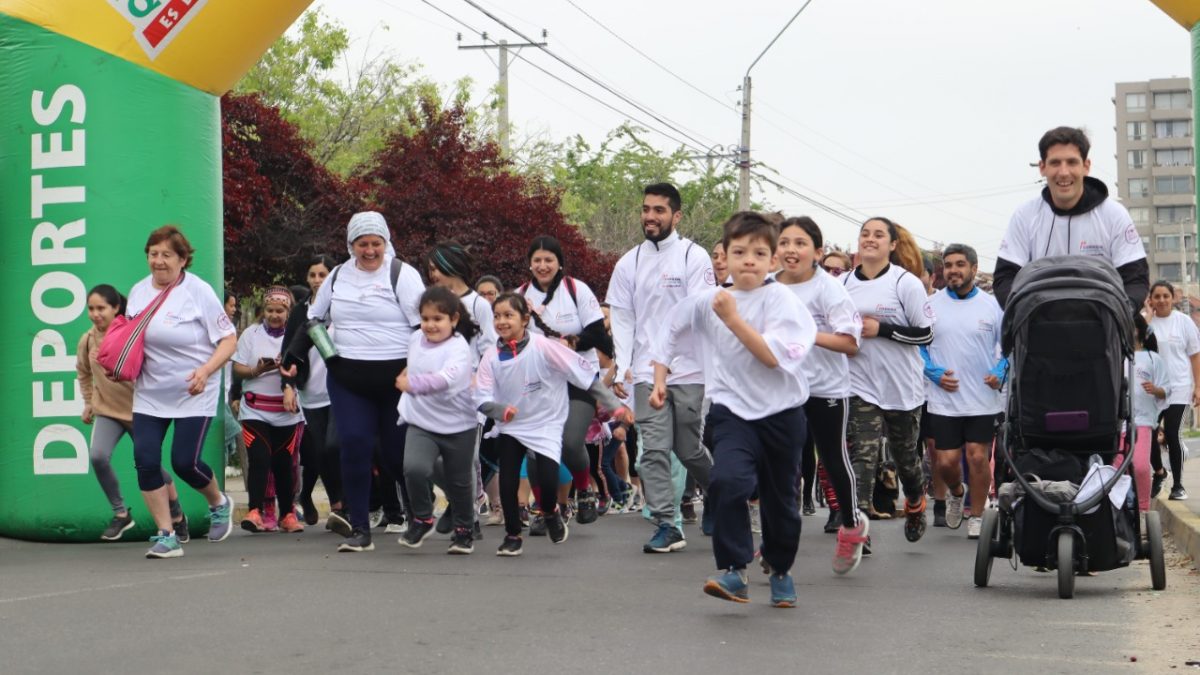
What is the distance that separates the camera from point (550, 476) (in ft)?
33.4

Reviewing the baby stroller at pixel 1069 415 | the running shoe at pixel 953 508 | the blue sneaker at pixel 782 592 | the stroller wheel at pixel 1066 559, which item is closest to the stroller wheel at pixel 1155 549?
the baby stroller at pixel 1069 415

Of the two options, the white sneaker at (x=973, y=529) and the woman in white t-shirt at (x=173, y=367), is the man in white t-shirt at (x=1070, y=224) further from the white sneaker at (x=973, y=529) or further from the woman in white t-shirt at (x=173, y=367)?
the woman in white t-shirt at (x=173, y=367)

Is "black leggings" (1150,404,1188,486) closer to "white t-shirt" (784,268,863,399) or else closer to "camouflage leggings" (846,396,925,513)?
"camouflage leggings" (846,396,925,513)

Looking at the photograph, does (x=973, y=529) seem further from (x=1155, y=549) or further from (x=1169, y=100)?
(x=1169, y=100)

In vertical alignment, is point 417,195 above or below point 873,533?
above

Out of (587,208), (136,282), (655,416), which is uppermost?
(587,208)

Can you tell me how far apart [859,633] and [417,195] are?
16189mm

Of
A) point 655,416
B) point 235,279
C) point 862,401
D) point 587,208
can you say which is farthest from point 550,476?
point 587,208

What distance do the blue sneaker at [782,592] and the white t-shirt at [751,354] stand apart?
2.47ft

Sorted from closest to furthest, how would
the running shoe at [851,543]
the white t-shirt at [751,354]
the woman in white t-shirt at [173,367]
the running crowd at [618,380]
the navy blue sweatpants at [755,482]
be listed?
the navy blue sweatpants at [755,482], the white t-shirt at [751,354], the running crowd at [618,380], the running shoe at [851,543], the woman in white t-shirt at [173,367]

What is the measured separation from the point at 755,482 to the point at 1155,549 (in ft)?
7.30

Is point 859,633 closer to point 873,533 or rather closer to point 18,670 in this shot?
point 18,670

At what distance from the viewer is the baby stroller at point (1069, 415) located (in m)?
7.68

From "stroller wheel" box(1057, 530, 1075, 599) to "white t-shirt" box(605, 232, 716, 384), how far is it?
10.0ft
